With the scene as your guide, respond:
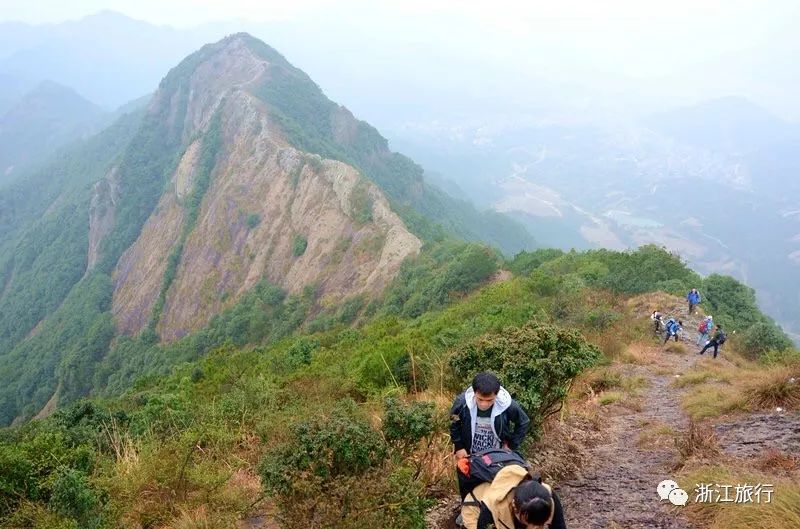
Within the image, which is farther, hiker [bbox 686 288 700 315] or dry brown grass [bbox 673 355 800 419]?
hiker [bbox 686 288 700 315]

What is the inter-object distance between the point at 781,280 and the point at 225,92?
204240 millimetres

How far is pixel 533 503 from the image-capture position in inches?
137

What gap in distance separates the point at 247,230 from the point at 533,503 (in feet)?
207

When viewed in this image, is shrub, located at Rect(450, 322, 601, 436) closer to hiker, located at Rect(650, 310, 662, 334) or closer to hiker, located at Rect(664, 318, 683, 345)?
hiker, located at Rect(664, 318, 683, 345)

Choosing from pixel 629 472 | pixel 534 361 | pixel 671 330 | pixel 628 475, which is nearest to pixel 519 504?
pixel 534 361

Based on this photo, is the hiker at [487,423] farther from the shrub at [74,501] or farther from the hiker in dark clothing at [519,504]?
the shrub at [74,501]

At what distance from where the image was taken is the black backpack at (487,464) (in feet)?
13.9

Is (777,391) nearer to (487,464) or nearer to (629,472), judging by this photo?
(629,472)

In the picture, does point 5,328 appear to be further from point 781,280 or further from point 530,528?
point 781,280

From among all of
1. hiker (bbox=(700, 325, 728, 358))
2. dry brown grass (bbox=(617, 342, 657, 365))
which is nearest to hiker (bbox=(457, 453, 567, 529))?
dry brown grass (bbox=(617, 342, 657, 365))

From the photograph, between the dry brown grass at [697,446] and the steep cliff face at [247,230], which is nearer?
the dry brown grass at [697,446]

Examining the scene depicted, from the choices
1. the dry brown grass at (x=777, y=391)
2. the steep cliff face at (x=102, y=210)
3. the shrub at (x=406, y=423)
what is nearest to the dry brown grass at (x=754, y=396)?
the dry brown grass at (x=777, y=391)

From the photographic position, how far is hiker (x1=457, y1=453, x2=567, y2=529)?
350 cm

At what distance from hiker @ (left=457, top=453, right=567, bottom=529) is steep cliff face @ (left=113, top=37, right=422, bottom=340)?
3926cm
